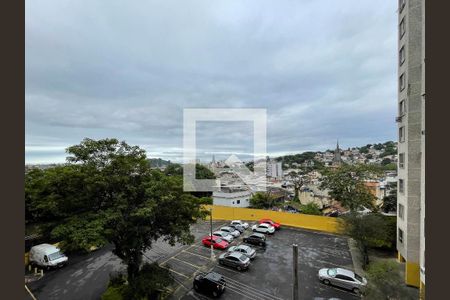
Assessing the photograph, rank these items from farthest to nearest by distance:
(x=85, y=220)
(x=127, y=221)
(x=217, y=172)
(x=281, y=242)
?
(x=217, y=172), (x=281, y=242), (x=127, y=221), (x=85, y=220)

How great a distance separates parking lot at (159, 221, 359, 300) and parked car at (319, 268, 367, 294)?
1.04 ft

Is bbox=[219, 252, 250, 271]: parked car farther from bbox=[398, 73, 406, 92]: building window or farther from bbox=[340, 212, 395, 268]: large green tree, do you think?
bbox=[398, 73, 406, 92]: building window

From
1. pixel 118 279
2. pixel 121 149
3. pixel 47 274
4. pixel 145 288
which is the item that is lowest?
pixel 47 274

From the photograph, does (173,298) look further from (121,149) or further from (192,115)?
(192,115)

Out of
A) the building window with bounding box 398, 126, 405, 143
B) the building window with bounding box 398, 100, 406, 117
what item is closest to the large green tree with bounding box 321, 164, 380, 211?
the building window with bounding box 398, 126, 405, 143

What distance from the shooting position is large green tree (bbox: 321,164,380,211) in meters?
22.9

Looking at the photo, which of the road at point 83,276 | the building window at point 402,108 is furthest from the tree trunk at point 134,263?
the building window at point 402,108

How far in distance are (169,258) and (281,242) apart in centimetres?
1009

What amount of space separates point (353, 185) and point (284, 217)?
8.04m

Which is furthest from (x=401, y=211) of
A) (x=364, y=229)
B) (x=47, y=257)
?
(x=47, y=257)

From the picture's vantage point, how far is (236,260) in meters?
15.1

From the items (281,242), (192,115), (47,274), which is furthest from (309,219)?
(47,274)

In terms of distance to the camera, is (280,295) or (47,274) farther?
(47,274)

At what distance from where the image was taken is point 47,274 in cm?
1536
